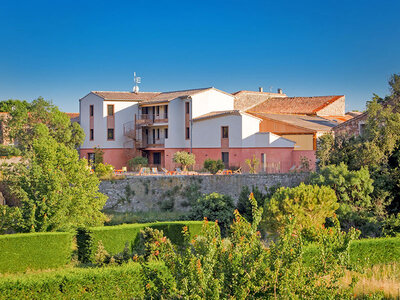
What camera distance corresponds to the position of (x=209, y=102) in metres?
47.3

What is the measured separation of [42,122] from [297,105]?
26195 mm

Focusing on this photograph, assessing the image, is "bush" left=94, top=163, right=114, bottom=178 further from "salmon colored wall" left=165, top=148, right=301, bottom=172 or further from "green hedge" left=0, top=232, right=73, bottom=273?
"green hedge" left=0, top=232, right=73, bottom=273

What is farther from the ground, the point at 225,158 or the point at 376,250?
the point at 225,158

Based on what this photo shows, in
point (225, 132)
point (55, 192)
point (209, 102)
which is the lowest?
point (55, 192)

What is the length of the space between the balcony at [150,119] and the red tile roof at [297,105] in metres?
11.8

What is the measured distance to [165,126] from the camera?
48.2 m

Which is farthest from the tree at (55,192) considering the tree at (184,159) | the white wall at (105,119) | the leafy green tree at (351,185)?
the white wall at (105,119)

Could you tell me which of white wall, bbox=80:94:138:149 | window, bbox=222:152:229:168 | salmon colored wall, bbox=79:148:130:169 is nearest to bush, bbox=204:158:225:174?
window, bbox=222:152:229:168

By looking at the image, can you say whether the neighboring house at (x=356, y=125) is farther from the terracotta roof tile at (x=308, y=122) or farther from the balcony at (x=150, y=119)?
the balcony at (x=150, y=119)

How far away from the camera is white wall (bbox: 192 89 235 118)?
46250mm

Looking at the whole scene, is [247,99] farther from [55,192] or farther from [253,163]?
[55,192]

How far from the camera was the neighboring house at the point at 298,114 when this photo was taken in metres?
39.5

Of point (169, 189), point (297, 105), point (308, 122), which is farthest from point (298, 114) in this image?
point (169, 189)

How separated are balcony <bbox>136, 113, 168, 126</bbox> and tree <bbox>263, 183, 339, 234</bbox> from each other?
25.7m
